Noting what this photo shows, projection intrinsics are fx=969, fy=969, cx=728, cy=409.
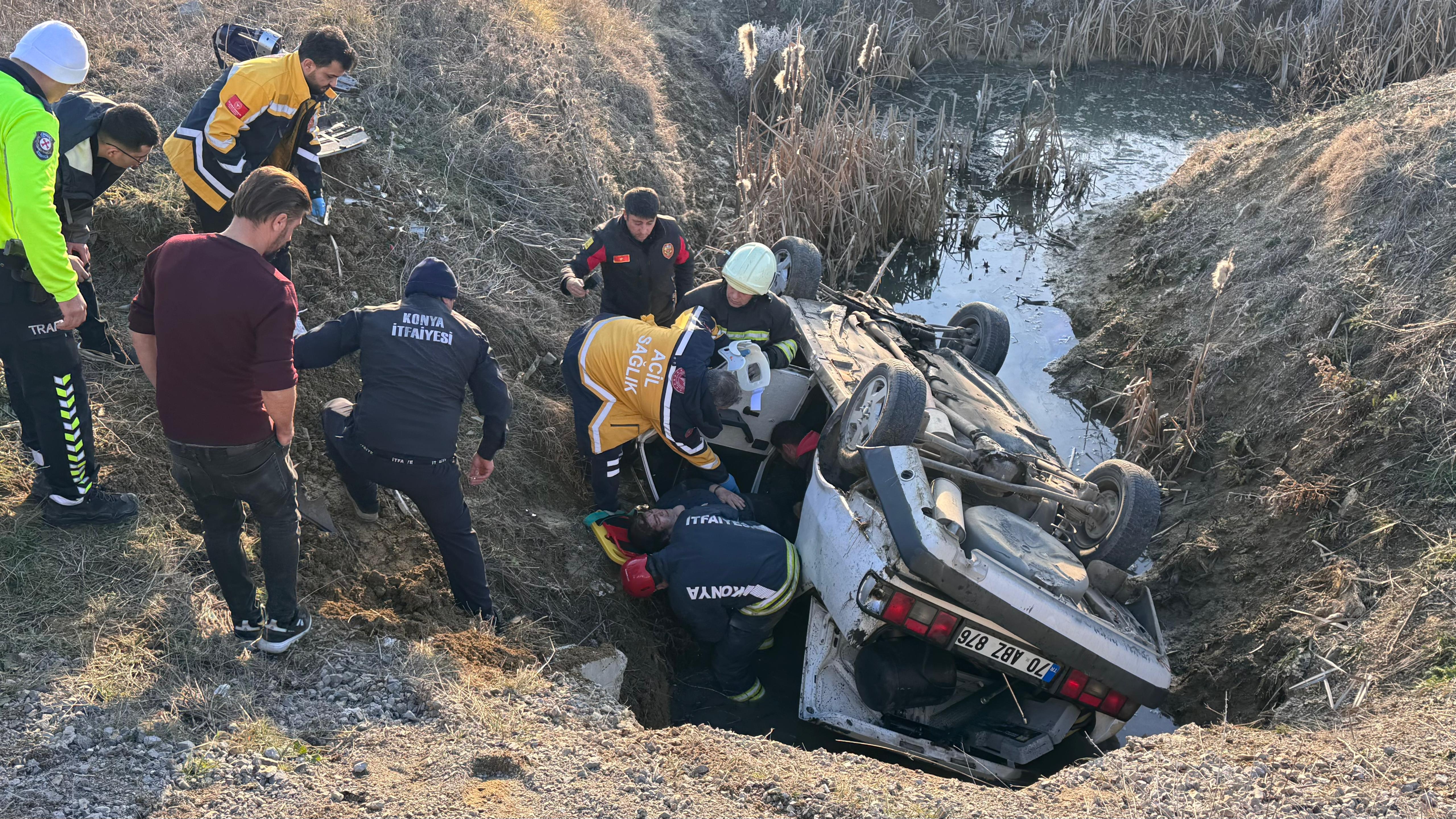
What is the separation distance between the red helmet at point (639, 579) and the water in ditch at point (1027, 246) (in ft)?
1.75

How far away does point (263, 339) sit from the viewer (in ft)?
10.3

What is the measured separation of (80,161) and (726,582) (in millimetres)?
3232

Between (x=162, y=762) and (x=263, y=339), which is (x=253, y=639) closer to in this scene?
(x=162, y=762)

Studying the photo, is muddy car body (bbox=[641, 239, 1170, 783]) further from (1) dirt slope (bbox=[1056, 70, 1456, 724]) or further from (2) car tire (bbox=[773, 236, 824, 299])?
(2) car tire (bbox=[773, 236, 824, 299])

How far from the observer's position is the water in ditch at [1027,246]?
4.95 m

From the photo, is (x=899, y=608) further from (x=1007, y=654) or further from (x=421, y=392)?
(x=421, y=392)

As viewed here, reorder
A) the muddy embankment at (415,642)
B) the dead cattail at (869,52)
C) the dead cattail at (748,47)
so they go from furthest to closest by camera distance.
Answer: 1. the dead cattail at (869,52)
2. the dead cattail at (748,47)
3. the muddy embankment at (415,642)

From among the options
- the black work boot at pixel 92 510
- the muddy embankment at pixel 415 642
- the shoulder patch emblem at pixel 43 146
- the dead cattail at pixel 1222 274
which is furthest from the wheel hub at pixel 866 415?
the shoulder patch emblem at pixel 43 146

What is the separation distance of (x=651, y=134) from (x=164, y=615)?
7.59 metres

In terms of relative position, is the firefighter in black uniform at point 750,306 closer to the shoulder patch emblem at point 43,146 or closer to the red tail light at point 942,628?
the red tail light at point 942,628

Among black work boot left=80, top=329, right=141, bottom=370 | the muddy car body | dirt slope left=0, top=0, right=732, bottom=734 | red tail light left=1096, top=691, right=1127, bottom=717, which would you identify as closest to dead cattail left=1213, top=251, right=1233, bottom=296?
the muddy car body

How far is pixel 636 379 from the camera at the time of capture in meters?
5.04

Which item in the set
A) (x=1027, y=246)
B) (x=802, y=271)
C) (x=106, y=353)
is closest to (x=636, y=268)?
(x=802, y=271)

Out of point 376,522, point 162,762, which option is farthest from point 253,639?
point 376,522
